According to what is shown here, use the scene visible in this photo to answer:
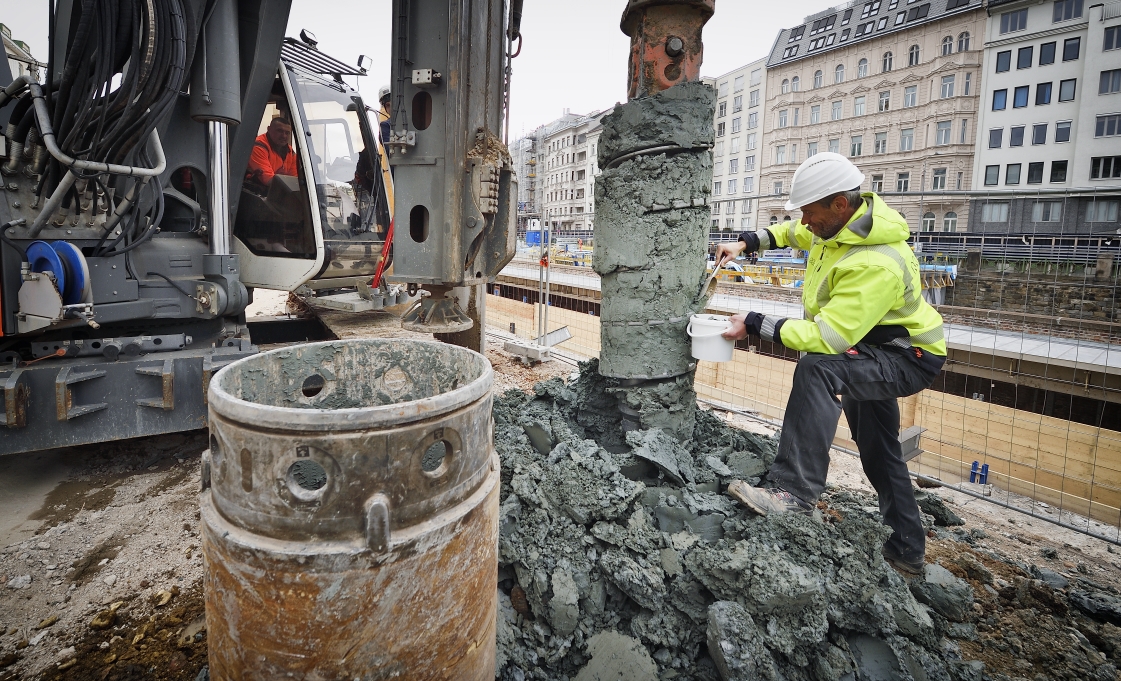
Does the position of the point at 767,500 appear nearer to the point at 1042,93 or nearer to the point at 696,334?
the point at 696,334

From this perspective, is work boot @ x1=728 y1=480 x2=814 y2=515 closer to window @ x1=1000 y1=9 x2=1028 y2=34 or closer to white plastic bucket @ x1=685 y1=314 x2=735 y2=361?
white plastic bucket @ x1=685 y1=314 x2=735 y2=361

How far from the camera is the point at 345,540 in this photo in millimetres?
1457

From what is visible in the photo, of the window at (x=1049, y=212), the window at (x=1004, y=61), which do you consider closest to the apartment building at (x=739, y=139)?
the window at (x=1004, y=61)

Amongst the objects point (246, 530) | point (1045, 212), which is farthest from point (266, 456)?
point (1045, 212)

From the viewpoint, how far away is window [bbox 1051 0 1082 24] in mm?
27250

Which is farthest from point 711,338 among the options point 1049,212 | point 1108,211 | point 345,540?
point 1049,212

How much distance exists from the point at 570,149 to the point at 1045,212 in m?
32.2

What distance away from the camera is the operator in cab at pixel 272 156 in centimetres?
530

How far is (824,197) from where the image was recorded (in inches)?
113

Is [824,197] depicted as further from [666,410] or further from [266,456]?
[266,456]

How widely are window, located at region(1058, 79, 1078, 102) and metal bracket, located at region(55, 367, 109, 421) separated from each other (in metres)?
37.9

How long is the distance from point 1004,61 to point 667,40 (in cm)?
3638

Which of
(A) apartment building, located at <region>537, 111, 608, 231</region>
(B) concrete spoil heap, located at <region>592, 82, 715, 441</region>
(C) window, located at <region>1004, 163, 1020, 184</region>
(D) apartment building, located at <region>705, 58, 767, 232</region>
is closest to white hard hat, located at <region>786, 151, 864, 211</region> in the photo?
(B) concrete spoil heap, located at <region>592, 82, 715, 441</region>

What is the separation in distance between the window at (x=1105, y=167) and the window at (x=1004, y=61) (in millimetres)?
6399
